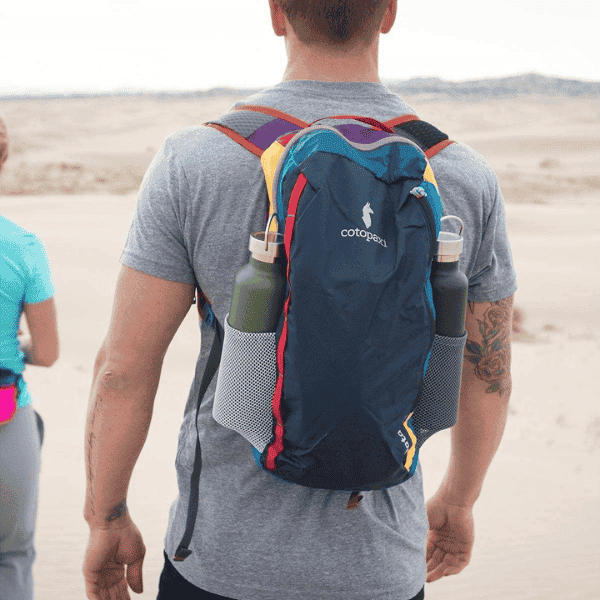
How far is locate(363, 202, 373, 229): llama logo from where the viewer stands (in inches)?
49.4

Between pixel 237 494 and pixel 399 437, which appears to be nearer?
pixel 399 437

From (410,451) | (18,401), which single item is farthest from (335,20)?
(18,401)

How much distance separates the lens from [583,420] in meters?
6.65

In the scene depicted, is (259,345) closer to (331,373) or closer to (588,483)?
(331,373)

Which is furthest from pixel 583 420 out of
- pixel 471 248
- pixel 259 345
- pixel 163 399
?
pixel 259 345

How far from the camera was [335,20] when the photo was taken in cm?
143

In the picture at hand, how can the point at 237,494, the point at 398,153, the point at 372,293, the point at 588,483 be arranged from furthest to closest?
the point at 588,483, the point at 237,494, the point at 398,153, the point at 372,293

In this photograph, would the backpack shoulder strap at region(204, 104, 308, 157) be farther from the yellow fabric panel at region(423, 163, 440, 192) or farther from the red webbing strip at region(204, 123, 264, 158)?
the yellow fabric panel at region(423, 163, 440, 192)

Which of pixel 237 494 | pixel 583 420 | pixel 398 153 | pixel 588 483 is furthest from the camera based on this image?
pixel 583 420

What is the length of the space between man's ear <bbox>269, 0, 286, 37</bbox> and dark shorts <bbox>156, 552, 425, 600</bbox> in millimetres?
1201

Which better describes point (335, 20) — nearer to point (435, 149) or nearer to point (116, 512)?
point (435, 149)

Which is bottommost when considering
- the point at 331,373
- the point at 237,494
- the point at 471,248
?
the point at 237,494

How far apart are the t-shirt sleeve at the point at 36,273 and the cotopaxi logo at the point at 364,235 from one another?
1408mm

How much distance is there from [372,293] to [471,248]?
456 mm
